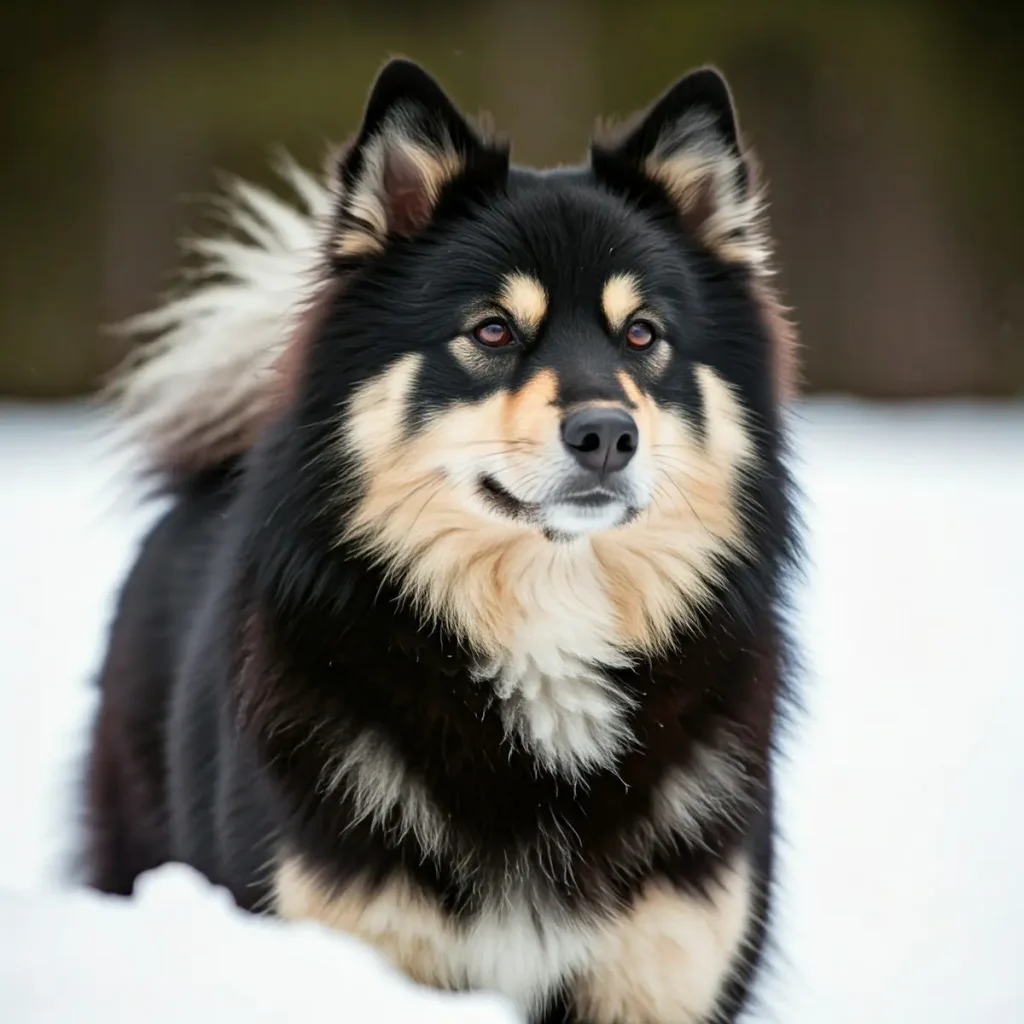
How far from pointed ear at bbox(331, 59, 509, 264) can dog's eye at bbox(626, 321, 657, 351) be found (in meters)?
0.38

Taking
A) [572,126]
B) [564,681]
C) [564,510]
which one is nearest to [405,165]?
[564,510]

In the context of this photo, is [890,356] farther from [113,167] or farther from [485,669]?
[485,669]

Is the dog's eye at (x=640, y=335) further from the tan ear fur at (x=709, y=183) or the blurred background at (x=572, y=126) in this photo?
the blurred background at (x=572, y=126)

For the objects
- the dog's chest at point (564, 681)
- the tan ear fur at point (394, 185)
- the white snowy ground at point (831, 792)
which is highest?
the tan ear fur at point (394, 185)

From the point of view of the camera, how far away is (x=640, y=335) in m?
2.30

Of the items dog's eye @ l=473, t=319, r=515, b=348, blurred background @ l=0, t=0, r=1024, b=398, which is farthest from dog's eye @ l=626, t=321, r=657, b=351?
blurred background @ l=0, t=0, r=1024, b=398

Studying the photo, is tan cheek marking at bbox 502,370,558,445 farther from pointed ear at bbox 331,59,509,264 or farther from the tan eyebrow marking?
pointed ear at bbox 331,59,509,264

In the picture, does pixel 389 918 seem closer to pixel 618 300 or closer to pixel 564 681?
pixel 564 681

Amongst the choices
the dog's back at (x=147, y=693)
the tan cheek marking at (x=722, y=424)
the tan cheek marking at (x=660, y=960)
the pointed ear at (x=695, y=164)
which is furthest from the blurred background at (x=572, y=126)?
the tan cheek marking at (x=660, y=960)

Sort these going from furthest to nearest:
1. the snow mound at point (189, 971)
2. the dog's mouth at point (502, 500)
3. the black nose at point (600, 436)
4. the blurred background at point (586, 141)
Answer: the blurred background at point (586, 141)
the dog's mouth at point (502, 500)
the black nose at point (600, 436)
the snow mound at point (189, 971)

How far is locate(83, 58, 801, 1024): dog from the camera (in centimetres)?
214

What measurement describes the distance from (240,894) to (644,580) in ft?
2.89

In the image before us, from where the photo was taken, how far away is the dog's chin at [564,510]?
84.0 inches

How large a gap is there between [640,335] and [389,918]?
107 cm
